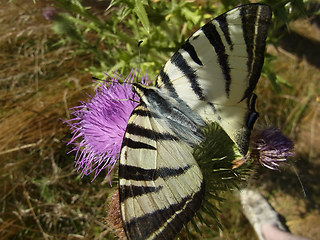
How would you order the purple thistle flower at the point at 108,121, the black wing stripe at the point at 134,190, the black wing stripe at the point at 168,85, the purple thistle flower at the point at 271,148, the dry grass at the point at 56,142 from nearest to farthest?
the black wing stripe at the point at 134,190 < the black wing stripe at the point at 168,85 < the purple thistle flower at the point at 108,121 < the purple thistle flower at the point at 271,148 < the dry grass at the point at 56,142

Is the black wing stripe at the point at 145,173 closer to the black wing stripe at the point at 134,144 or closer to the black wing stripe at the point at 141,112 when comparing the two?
the black wing stripe at the point at 134,144

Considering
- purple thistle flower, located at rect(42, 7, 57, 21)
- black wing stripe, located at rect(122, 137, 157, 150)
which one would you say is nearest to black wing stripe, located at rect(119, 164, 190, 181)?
black wing stripe, located at rect(122, 137, 157, 150)

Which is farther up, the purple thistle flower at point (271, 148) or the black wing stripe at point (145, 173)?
the black wing stripe at point (145, 173)

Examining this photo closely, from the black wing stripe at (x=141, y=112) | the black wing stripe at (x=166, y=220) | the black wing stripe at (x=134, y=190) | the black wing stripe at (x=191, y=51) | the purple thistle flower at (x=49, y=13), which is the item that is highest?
the purple thistle flower at (x=49, y=13)

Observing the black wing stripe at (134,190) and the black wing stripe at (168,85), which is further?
the black wing stripe at (168,85)

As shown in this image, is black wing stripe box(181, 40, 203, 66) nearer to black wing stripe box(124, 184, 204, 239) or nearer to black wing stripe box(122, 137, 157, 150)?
black wing stripe box(122, 137, 157, 150)

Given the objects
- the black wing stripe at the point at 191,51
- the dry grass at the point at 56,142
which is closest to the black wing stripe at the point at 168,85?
the black wing stripe at the point at 191,51
